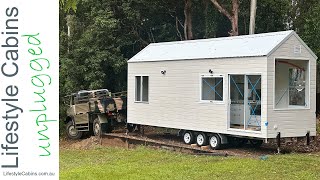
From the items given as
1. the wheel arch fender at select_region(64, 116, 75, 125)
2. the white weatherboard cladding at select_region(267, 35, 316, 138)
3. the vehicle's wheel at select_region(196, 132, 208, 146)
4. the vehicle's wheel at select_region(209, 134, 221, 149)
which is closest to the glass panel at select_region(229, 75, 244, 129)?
the vehicle's wheel at select_region(209, 134, 221, 149)

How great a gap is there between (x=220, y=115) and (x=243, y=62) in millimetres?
1793

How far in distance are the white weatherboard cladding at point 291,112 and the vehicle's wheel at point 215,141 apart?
6.34ft

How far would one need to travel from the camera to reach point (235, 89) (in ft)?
51.2

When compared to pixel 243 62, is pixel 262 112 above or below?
below

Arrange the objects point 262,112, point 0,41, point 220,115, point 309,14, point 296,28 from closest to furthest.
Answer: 1. point 0,41
2. point 262,112
3. point 220,115
4. point 309,14
5. point 296,28

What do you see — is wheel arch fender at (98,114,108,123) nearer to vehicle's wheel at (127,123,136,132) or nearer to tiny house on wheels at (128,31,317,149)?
vehicle's wheel at (127,123,136,132)

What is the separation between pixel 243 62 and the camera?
1469cm

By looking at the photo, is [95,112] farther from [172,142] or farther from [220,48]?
[220,48]

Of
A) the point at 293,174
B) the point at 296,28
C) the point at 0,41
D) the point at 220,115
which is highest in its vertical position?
the point at 296,28

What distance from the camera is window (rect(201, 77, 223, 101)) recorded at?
626 inches

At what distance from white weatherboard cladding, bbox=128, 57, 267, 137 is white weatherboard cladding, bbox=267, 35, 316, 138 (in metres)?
0.20

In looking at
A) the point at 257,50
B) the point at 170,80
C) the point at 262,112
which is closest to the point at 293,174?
the point at 262,112

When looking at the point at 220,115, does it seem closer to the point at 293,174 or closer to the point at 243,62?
the point at 243,62

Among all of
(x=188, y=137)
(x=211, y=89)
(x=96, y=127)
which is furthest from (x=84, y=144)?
(x=211, y=89)
